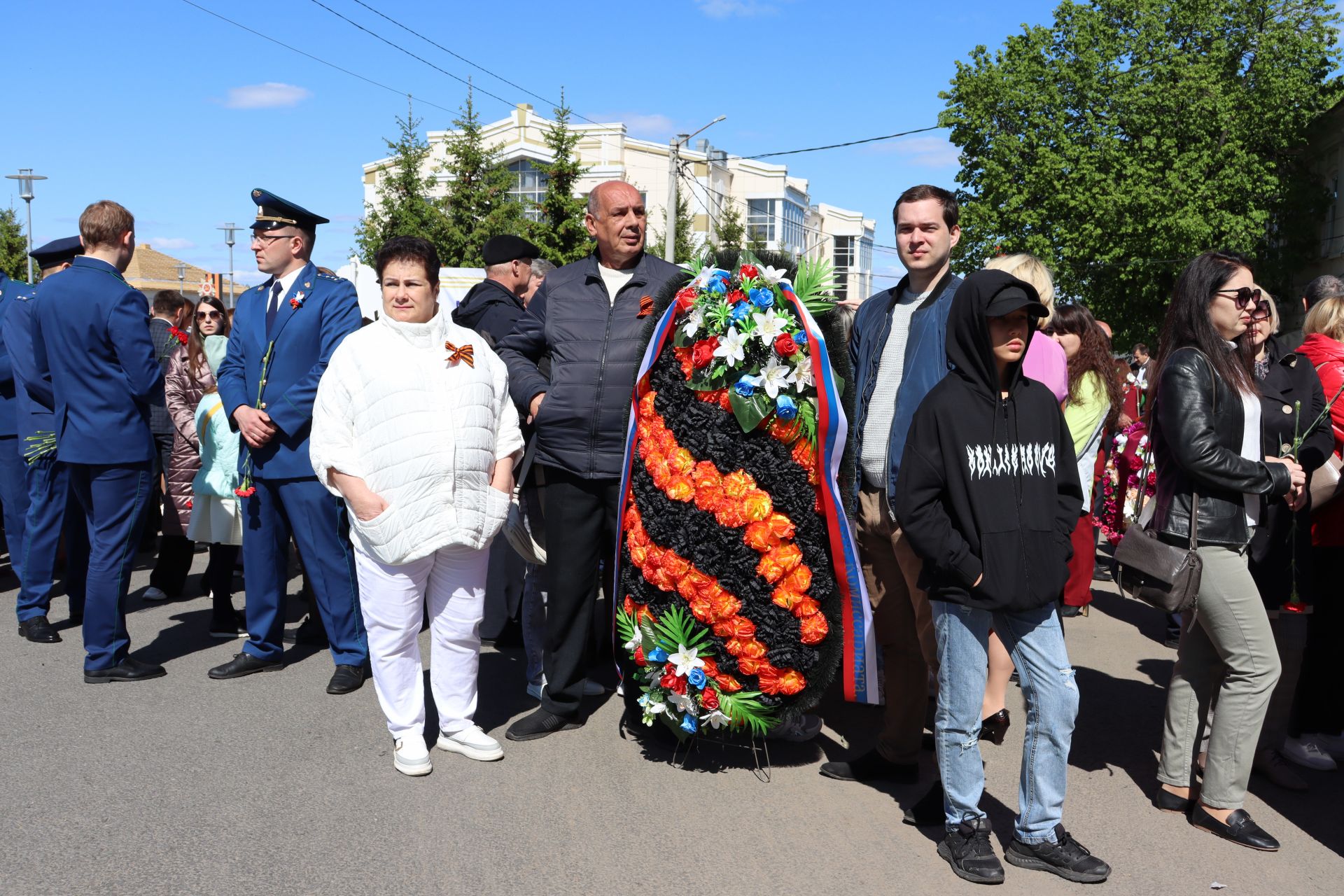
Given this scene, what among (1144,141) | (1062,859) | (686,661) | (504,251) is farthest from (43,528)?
(1144,141)

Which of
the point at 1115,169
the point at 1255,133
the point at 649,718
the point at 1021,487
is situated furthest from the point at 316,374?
the point at 1255,133

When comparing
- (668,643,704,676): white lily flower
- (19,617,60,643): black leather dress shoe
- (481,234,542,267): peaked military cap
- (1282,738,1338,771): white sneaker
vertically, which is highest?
(481,234,542,267): peaked military cap

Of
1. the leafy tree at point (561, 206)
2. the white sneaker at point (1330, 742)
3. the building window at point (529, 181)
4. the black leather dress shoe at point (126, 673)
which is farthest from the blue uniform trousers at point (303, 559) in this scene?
the building window at point (529, 181)

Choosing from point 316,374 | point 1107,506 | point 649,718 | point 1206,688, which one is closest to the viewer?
point 1206,688

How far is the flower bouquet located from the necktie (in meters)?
2.42

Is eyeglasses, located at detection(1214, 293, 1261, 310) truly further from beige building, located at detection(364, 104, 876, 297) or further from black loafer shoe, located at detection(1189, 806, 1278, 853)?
beige building, located at detection(364, 104, 876, 297)

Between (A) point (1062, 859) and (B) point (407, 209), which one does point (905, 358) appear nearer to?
(A) point (1062, 859)

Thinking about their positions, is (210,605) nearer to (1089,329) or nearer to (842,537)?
(842,537)

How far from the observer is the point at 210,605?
26.2 feet

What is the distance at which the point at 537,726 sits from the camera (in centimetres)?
518

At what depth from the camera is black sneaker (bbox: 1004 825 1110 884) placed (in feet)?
12.3

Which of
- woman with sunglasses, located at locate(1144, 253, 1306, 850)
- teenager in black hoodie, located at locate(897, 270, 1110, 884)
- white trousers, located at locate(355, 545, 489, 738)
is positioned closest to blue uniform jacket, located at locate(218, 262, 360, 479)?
white trousers, located at locate(355, 545, 489, 738)

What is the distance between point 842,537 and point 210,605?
211 inches

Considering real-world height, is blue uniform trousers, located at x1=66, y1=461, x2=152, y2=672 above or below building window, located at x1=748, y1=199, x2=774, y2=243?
below
